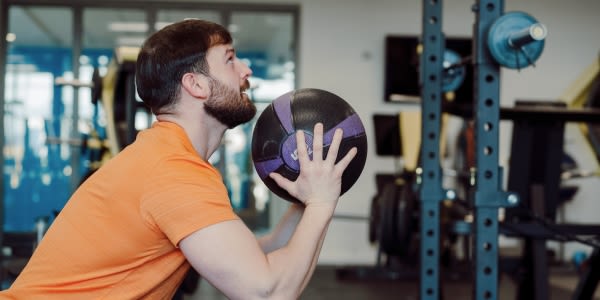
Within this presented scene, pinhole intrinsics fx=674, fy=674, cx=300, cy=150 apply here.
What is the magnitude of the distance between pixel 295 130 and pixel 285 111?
60 millimetres

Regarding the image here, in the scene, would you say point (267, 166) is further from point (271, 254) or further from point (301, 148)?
point (271, 254)

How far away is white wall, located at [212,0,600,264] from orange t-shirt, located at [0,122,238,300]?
441 centimetres

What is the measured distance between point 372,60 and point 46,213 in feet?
9.81

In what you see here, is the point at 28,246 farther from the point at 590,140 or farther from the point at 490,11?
the point at 590,140

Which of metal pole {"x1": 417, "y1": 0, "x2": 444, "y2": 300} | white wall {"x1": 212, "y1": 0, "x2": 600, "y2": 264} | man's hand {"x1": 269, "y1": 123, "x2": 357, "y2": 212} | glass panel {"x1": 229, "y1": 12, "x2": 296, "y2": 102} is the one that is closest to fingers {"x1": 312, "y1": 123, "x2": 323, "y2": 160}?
man's hand {"x1": 269, "y1": 123, "x2": 357, "y2": 212}

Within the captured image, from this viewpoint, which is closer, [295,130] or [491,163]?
[295,130]

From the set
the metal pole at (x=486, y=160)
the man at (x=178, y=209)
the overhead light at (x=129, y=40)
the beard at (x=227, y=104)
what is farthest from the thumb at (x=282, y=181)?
the overhead light at (x=129, y=40)

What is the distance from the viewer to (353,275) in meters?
4.77

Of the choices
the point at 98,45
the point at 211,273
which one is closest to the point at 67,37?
the point at 98,45

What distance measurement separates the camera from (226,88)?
47.9 inches

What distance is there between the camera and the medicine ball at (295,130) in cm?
122

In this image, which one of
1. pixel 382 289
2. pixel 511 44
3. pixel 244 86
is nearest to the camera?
pixel 244 86

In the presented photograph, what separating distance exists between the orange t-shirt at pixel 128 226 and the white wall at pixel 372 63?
441 cm

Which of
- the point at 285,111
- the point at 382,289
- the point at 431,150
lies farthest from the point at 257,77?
the point at 285,111
